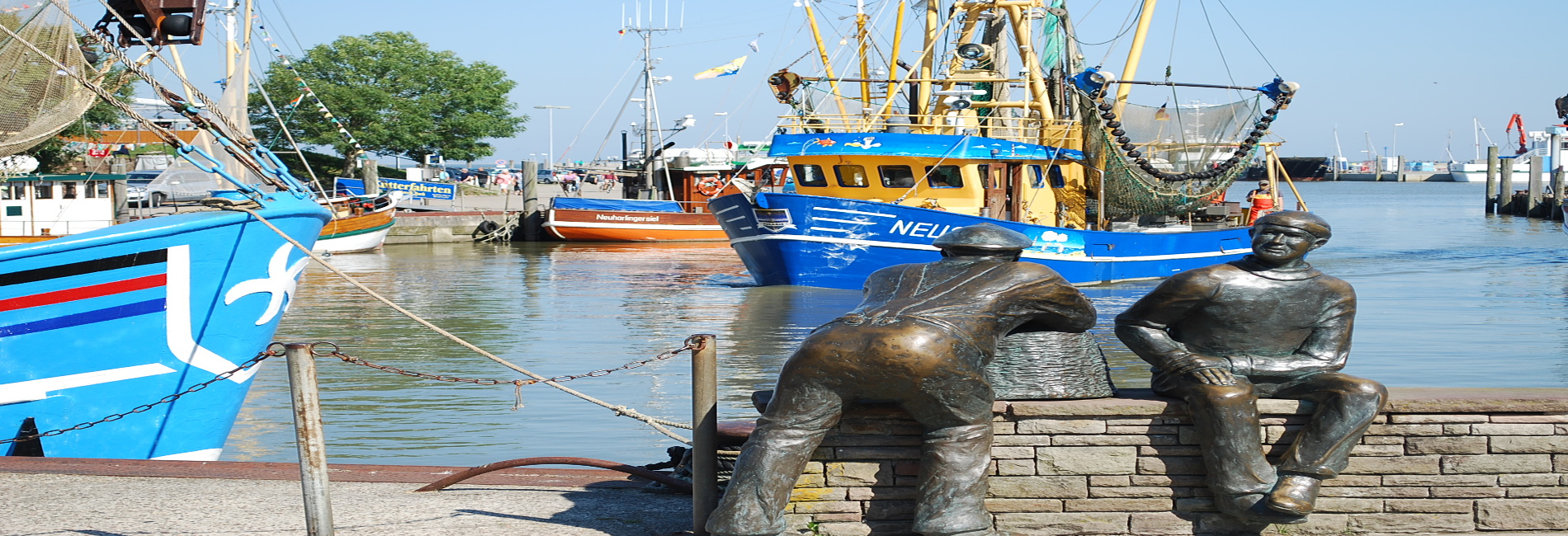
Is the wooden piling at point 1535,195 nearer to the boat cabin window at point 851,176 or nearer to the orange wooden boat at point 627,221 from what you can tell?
the orange wooden boat at point 627,221

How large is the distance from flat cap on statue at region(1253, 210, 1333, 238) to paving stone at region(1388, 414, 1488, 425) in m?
0.62

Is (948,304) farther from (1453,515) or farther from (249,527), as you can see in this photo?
(249,527)

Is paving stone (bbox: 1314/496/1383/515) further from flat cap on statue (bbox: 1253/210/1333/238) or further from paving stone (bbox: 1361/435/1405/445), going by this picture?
flat cap on statue (bbox: 1253/210/1333/238)

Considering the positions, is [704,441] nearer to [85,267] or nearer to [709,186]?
[85,267]

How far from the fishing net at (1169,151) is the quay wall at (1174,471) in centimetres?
1451

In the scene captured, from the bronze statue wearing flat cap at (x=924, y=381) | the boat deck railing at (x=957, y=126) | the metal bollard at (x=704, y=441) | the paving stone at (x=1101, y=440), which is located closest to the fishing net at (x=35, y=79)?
the metal bollard at (x=704, y=441)

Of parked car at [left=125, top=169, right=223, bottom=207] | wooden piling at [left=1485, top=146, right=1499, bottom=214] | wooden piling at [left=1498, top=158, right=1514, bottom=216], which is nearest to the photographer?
parked car at [left=125, top=169, right=223, bottom=207]

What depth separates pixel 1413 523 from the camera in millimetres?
4172

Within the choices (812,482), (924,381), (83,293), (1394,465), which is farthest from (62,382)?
(1394,465)

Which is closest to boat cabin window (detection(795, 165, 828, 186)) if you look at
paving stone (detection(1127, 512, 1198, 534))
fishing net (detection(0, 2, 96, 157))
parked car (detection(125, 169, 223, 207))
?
parked car (detection(125, 169, 223, 207))

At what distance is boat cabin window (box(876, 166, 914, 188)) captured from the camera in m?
19.0

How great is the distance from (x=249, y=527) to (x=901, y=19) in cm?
1844

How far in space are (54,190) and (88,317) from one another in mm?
17203

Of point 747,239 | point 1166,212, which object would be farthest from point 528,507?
point 1166,212
